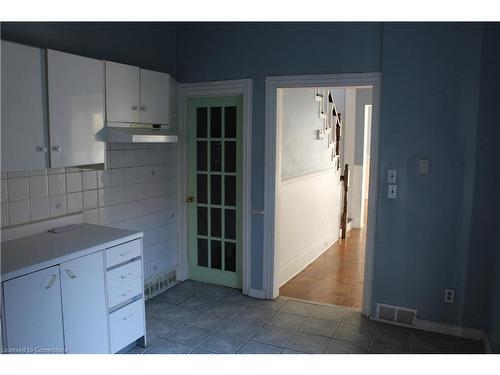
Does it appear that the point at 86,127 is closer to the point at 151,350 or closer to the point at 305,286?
the point at 151,350

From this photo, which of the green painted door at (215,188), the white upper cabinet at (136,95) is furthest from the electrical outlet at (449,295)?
the white upper cabinet at (136,95)

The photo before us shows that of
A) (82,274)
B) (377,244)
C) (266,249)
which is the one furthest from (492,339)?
(82,274)

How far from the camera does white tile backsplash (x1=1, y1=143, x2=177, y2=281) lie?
2.84 metres

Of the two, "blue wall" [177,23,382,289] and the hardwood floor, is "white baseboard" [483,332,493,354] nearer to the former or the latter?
the hardwood floor

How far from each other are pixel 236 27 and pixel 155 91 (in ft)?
3.32

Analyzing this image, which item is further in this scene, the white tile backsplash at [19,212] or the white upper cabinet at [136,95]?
the white upper cabinet at [136,95]

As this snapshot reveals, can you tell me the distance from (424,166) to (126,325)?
7.99ft

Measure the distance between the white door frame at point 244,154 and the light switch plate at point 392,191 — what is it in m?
1.23

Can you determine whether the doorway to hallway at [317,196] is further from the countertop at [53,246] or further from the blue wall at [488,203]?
the countertop at [53,246]

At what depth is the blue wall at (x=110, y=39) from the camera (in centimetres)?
283

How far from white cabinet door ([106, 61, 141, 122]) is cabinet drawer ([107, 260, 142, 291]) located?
3.34 feet

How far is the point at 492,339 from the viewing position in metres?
2.96

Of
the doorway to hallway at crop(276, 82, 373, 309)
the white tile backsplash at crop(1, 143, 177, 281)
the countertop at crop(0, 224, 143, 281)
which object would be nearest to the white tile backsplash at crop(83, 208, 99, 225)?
the white tile backsplash at crop(1, 143, 177, 281)

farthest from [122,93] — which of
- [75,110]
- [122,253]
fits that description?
[122,253]
